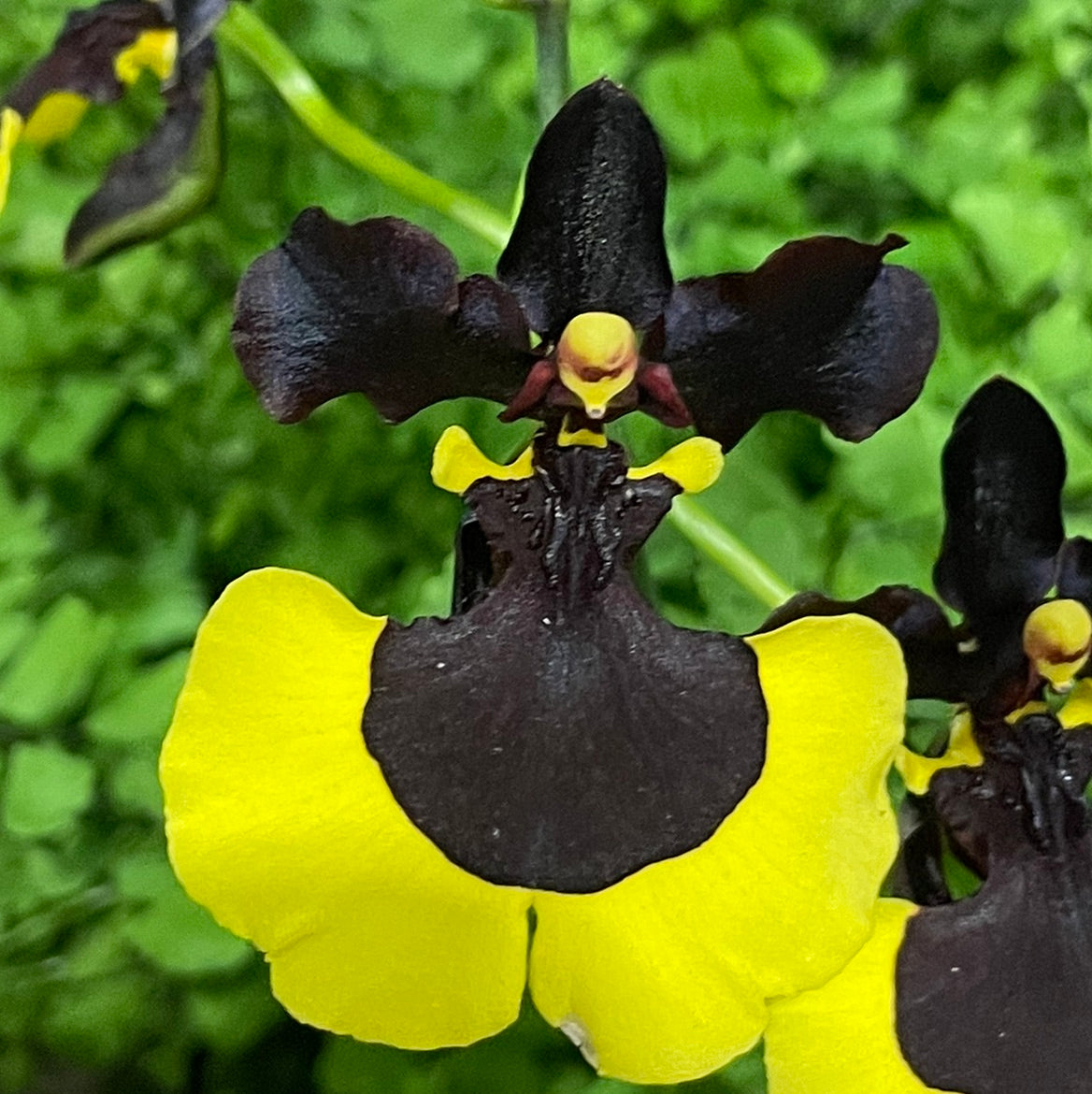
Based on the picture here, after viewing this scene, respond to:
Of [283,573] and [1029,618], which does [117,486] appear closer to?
[283,573]

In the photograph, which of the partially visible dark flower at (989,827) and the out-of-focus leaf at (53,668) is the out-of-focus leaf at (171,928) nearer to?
the out-of-focus leaf at (53,668)

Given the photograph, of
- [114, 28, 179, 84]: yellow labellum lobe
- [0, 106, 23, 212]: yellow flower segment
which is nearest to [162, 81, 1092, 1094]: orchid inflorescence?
[0, 106, 23, 212]: yellow flower segment

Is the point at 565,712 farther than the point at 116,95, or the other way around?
the point at 116,95

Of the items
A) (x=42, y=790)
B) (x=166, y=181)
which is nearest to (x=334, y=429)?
(x=166, y=181)

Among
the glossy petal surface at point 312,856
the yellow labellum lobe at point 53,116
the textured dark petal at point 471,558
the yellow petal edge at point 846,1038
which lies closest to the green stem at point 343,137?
the yellow labellum lobe at point 53,116

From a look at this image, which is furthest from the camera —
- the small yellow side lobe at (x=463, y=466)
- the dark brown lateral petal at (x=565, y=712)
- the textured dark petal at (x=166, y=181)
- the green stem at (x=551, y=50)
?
the textured dark petal at (x=166, y=181)

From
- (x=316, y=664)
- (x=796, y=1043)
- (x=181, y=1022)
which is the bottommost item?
(x=181, y=1022)

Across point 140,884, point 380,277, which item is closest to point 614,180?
point 380,277

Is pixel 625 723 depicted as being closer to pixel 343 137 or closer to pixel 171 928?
pixel 171 928
